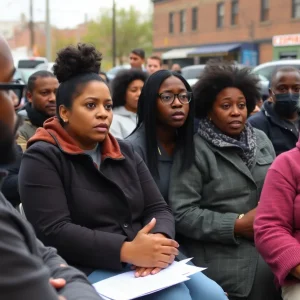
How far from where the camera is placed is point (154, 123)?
12.2 feet

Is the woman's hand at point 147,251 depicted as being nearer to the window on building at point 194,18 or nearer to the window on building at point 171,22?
the window on building at point 194,18

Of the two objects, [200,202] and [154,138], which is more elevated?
[154,138]

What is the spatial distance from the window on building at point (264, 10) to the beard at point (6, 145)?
32815mm

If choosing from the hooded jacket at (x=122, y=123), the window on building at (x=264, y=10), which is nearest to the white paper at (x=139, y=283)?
the hooded jacket at (x=122, y=123)

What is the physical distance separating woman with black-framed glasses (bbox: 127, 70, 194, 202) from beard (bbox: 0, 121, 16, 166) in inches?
80.7

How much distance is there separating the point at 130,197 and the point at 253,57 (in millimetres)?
30978

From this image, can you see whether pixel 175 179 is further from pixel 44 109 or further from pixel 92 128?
pixel 44 109

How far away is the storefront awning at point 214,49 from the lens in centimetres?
3422

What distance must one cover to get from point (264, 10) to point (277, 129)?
29919mm

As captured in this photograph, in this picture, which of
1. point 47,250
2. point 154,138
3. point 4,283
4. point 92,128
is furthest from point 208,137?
point 4,283

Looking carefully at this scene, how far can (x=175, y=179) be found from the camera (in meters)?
3.45

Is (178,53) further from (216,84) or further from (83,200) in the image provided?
(83,200)

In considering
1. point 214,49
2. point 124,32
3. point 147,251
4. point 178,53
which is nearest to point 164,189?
point 147,251

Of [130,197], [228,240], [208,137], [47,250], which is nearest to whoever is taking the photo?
[47,250]
